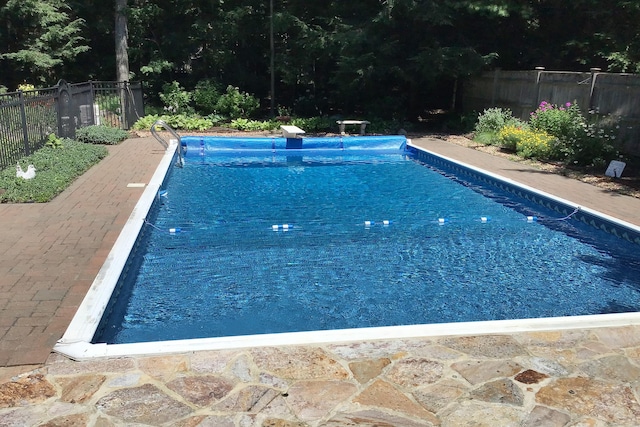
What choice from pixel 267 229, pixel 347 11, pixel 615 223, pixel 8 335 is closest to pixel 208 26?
pixel 347 11

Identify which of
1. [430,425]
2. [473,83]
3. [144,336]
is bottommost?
[144,336]

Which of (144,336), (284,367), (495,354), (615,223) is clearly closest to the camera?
(284,367)

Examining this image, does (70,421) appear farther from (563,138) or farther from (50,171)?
(563,138)

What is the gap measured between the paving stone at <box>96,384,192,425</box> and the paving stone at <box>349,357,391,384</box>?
1016 mm

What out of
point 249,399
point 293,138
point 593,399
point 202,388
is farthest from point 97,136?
point 593,399

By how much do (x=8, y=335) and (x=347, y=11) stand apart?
16.9 meters

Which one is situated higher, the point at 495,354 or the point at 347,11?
the point at 347,11

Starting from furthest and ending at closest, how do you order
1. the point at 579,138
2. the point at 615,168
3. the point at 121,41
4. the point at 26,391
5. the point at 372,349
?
the point at 121,41
the point at 579,138
the point at 615,168
the point at 372,349
the point at 26,391

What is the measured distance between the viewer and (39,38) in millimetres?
20391

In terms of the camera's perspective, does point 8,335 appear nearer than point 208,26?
Yes

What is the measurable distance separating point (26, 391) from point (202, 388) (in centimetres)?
97

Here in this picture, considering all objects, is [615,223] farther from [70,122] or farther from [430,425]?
[70,122]

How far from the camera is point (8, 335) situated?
143 inches

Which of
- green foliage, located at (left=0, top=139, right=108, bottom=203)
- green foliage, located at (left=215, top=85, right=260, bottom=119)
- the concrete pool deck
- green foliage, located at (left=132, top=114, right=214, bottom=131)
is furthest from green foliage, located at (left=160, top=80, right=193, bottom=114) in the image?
the concrete pool deck
